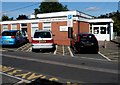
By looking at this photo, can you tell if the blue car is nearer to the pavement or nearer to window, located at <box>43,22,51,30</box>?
window, located at <box>43,22,51,30</box>

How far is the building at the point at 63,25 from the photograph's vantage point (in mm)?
32781

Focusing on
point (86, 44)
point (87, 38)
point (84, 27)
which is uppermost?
point (84, 27)

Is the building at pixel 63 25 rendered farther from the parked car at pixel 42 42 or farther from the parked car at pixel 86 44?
the parked car at pixel 86 44

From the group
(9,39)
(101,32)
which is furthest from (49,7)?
(9,39)

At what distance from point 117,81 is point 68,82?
1.66m

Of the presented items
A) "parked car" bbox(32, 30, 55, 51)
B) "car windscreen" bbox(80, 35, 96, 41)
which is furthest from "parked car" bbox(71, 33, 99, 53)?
"parked car" bbox(32, 30, 55, 51)

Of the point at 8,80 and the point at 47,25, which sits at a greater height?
the point at 47,25

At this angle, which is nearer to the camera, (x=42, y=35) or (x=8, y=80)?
(x=8, y=80)

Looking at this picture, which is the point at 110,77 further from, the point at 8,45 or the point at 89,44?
the point at 8,45

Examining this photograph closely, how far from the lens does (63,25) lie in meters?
33.2

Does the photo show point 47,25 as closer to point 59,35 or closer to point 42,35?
point 59,35

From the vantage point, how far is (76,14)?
110 feet

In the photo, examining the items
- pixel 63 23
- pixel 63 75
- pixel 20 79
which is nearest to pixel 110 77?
pixel 63 75

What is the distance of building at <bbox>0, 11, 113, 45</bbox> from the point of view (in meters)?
32.8
